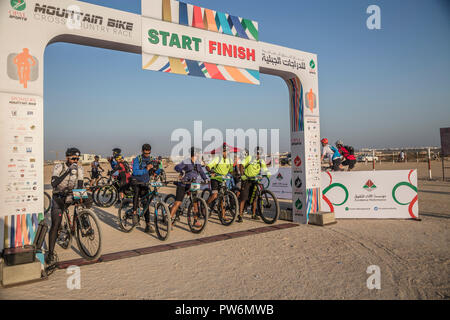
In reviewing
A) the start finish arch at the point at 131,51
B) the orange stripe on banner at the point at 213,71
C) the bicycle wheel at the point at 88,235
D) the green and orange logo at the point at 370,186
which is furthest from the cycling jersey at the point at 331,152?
the bicycle wheel at the point at 88,235

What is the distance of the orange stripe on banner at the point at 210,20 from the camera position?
665cm

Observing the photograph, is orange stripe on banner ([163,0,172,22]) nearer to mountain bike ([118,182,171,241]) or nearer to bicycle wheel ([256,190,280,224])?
mountain bike ([118,182,171,241])

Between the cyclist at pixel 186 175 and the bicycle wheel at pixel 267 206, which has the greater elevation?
the cyclist at pixel 186 175

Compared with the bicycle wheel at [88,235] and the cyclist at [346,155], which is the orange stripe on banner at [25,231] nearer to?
the bicycle wheel at [88,235]

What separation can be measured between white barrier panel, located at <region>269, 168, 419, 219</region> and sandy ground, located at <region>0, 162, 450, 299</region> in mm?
1029

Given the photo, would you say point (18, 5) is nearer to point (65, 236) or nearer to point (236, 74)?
point (65, 236)

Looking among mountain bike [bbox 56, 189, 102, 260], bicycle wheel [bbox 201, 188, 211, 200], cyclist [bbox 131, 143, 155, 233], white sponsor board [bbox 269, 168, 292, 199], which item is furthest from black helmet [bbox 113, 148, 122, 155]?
white sponsor board [bbox 269, 168, 292, 199]

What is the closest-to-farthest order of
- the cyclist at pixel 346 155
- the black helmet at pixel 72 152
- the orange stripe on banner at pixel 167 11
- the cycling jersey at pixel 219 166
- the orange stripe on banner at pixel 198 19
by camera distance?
the black helmet at pixel 72 152 → the orange stripe on banner at pixel 167 11 → the orange stripe on banner at pixel 198 19 → the cycling jersey at pixel 219 166 → the cyclist at pixel 346 155

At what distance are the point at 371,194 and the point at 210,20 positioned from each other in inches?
230

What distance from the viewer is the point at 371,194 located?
321 inches

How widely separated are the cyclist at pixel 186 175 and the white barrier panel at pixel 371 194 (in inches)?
137

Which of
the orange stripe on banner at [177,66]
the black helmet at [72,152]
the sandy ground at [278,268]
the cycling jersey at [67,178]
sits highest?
the orange stripe on banner at [177,66]
